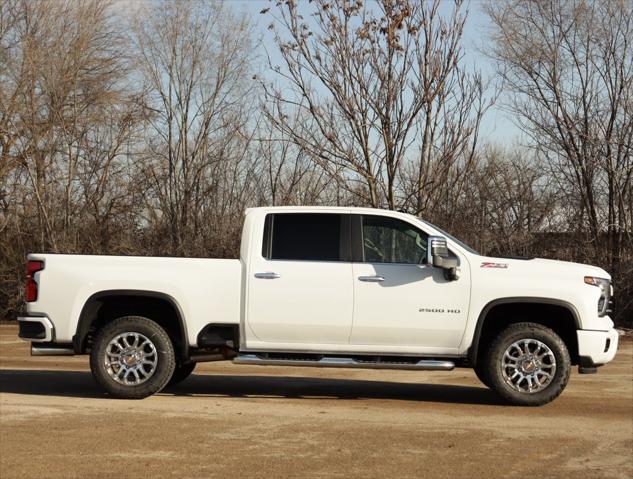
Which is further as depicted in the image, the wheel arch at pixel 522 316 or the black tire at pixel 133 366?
the black tire at pixel 133 366

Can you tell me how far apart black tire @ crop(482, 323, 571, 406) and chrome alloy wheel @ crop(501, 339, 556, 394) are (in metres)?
0.02

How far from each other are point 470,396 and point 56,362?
6885 mm

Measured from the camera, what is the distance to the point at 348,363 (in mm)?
10797

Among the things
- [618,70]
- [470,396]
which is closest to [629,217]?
[618,70]

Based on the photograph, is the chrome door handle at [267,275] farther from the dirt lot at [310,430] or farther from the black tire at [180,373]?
the black tire at [180,373]

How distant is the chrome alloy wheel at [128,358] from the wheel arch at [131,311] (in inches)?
14.8

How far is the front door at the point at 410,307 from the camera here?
35.7ft

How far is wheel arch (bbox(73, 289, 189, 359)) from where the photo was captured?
1105 centimetres

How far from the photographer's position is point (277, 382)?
1298cm

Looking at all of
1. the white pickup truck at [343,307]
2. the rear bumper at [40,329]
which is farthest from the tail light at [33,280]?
the rear bumper at [40,329]

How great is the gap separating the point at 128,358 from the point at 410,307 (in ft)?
10.1

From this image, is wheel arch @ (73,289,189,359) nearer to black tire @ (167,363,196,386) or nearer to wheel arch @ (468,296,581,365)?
black tire @ (167,363,196,386)

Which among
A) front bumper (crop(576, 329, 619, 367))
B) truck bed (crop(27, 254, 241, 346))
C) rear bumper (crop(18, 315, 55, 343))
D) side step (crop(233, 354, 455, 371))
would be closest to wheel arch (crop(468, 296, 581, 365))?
front bumper (crop(576, 329, 619, 367))

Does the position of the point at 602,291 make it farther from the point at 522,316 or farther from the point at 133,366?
the point at 133,366
